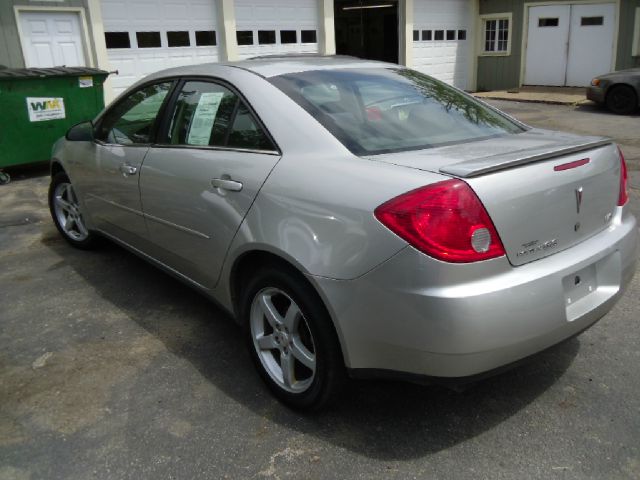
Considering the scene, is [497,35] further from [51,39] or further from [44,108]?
[44,108]

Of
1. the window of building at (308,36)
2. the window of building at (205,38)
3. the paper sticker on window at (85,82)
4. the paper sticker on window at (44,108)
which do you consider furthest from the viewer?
the window of building at (308,36)

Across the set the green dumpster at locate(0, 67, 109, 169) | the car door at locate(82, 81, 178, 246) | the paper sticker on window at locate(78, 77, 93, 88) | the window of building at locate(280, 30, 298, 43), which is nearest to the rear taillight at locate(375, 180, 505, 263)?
the car door at locate(82, 81, 178, 246)

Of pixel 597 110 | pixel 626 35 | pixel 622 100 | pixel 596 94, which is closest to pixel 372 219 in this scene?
pixel 622 100

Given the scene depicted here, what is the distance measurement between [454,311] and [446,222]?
32cm

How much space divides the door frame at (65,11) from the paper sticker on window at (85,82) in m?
1.80

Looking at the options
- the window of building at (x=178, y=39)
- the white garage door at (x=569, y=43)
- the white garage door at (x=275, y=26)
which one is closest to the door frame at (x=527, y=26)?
the white garage door at (x=569, y=43)

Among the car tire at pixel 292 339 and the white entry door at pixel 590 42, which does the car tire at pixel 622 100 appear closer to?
the white entry door at pixel 590 42

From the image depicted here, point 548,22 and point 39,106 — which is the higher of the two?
point 548,22

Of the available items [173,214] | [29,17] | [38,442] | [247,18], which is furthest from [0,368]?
[247,18]

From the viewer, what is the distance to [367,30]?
21.8 m

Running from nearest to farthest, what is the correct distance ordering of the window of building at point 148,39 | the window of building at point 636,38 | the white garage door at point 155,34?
the white garage door at point 155,34
the window of building at point 148,39
the window of building at point 636,38

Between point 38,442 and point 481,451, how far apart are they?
1922 millimetres

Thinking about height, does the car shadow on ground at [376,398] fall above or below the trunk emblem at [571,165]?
below

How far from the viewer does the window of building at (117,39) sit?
34.6ft
